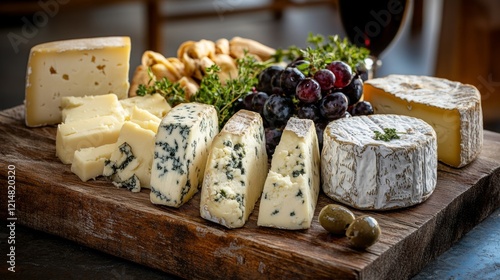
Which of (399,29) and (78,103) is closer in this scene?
(78,103)

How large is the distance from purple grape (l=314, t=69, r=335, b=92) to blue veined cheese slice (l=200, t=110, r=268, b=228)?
230mm

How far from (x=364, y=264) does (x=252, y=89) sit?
2.50ft

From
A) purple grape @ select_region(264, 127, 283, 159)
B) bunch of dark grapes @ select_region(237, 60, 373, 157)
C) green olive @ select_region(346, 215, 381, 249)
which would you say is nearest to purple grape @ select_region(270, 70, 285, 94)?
bunch of dark grapes @ select_region(237, 60, 373, 157)

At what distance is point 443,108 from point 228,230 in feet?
1.95

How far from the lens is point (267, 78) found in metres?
1.91

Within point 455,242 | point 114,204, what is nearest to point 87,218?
point 114,204

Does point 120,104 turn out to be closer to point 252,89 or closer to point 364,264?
point 252,89

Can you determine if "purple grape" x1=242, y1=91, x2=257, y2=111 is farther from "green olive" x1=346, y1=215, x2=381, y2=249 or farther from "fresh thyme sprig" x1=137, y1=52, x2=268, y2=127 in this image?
"green olive" x1=346, y1=215, x2=381, y2=249

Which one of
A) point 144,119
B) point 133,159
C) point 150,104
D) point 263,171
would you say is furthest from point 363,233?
point 150,104

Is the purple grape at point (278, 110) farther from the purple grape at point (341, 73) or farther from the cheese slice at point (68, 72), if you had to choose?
the cheese slice at point (68, 72)

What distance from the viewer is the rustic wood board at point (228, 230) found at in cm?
142

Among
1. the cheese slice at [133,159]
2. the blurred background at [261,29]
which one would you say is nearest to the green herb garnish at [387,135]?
the cheese slice at [133,159]

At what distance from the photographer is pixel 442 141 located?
181cm

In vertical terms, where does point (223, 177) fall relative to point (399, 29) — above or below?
below
